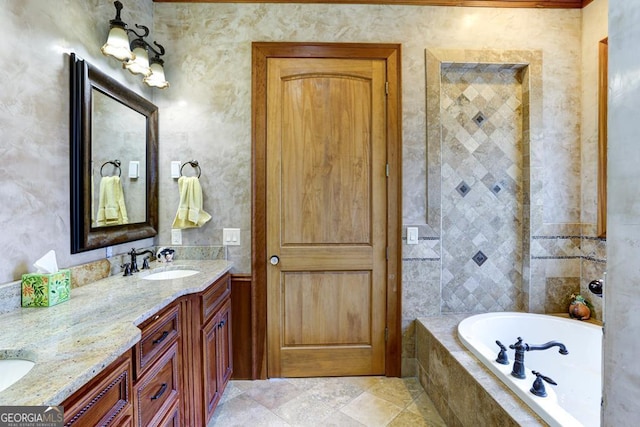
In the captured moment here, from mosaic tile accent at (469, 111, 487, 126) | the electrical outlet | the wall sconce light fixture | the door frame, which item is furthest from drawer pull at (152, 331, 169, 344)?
mosaic tile accent at (469, 111, 487, 126)

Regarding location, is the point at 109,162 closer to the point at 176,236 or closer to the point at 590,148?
the point at 176,236

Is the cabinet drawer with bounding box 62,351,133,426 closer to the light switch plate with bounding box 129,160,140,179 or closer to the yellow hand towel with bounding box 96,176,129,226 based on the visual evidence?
the yellow hand towel with bounding box 96,176,129,226

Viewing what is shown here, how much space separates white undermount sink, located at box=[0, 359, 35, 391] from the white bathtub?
1811mm

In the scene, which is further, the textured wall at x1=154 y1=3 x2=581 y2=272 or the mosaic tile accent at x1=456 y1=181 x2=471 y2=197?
the mosaic tile accent at x1=456 y1=181 x2=471 y2=197

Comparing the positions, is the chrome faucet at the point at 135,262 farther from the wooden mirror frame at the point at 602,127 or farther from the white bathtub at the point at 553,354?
the wooden mirror frame at the point at 602,127

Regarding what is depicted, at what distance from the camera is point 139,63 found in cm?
192

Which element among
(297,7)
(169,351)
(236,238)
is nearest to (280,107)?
(297,7)

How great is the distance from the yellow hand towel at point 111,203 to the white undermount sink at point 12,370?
97 cm

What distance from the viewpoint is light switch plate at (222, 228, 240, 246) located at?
229 centimetres

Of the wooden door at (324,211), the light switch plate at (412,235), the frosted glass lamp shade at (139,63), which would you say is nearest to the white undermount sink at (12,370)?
the wooden door at (324,211)

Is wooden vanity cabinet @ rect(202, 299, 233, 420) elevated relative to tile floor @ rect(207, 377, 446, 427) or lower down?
elevated

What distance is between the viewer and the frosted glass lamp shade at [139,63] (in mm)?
1861

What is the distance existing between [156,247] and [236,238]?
595mm

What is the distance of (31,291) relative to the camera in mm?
1242
